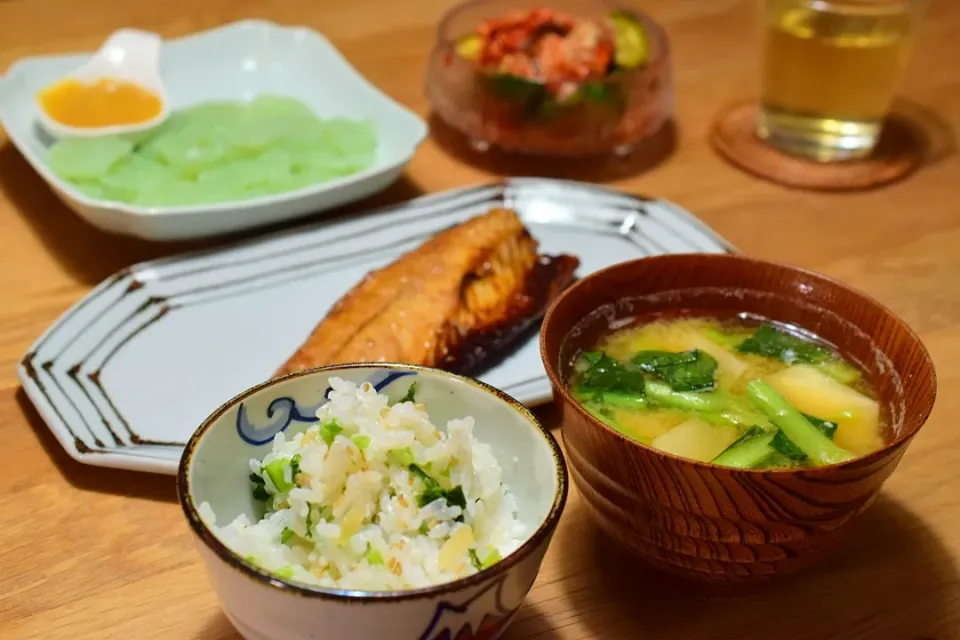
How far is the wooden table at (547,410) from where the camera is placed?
1048 mm

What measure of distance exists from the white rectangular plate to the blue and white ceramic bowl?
0.84ft

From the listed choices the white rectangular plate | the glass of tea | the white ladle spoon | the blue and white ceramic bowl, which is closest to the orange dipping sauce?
the white ladle spoon

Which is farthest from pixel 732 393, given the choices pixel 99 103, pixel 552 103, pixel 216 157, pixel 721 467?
pixel 99 103

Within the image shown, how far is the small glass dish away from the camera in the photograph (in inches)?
76.0

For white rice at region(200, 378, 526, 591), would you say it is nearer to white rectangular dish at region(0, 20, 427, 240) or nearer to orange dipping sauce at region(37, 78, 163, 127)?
white rectangular dish at region(0, 20, 427, 240)

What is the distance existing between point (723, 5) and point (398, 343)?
1.99m

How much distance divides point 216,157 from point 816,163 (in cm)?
124

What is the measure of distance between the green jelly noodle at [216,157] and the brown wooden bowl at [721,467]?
0.80 metres

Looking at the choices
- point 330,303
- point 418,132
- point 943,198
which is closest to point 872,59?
point 943,198

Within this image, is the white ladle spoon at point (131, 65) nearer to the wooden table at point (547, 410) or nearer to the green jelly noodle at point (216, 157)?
the green jelly noodle at point (216, 157)

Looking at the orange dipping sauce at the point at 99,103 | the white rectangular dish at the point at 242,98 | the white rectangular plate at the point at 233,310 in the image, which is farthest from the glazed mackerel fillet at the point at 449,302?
the orange dipping sauce at the point at 99,103

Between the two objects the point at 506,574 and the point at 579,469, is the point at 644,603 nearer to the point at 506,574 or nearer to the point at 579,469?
the point at 579,469

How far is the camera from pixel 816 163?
82.0 inches

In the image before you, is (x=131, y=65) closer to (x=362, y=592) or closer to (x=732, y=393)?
(x=732, y=393)
